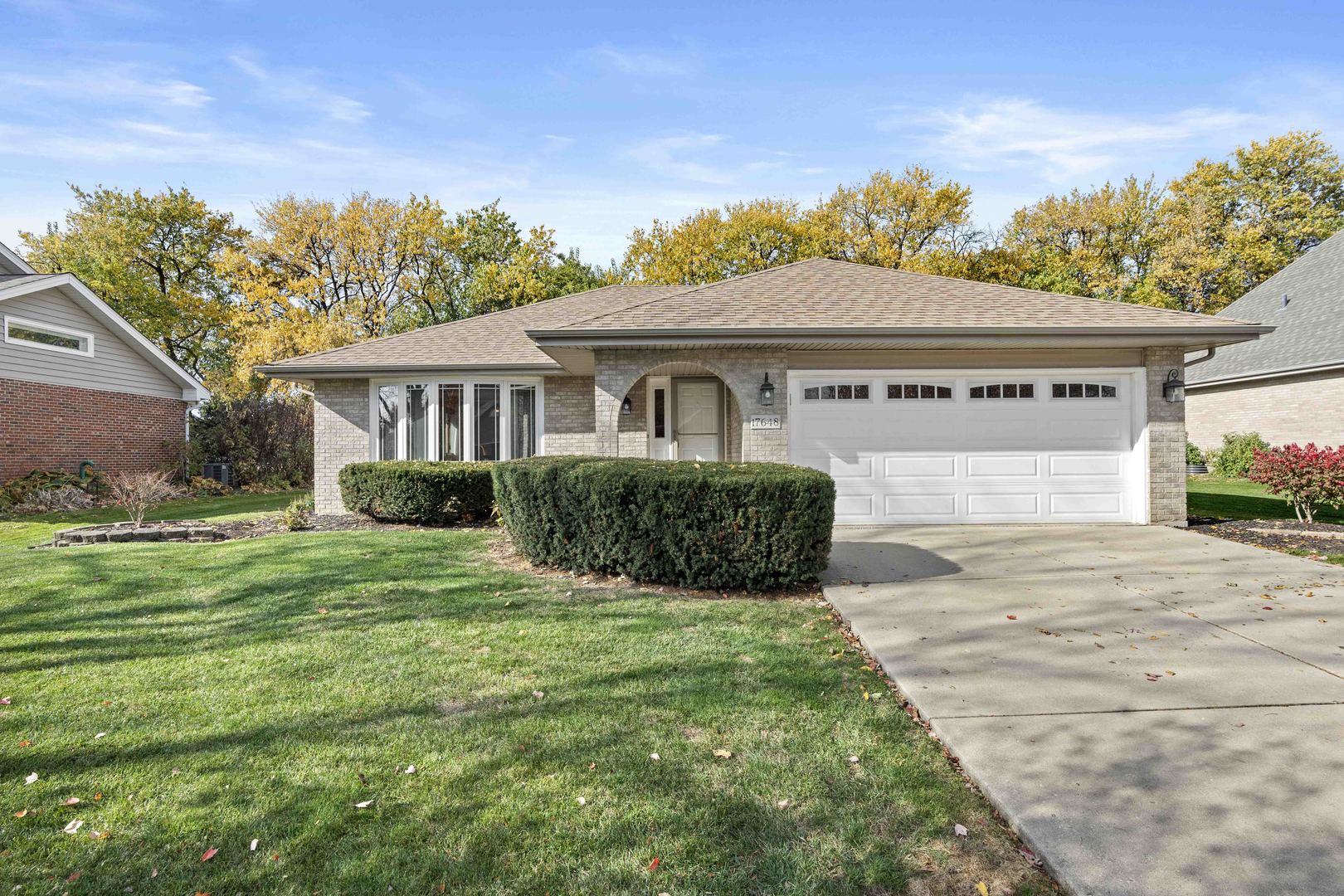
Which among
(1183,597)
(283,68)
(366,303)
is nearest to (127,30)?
(283,68)

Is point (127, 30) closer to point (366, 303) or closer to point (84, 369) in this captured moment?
point (84, 369)

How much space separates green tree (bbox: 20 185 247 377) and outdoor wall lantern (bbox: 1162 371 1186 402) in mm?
32010

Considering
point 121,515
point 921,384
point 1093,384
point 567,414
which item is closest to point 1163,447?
point 1093,384

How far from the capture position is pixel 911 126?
651 inches

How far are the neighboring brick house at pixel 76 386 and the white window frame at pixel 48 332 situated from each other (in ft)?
0.05

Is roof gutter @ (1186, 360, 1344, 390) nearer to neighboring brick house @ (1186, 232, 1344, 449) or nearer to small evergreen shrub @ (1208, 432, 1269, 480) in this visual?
neighboring brick house @ (1186, 232, 1344, 449)

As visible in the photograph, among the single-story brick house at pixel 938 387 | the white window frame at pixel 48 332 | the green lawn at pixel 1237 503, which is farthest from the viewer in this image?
the white window frame at pixel 48 332

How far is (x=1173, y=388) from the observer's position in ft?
31.0

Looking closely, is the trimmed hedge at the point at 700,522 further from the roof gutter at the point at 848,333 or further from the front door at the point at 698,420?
the front door at the point at 698,420

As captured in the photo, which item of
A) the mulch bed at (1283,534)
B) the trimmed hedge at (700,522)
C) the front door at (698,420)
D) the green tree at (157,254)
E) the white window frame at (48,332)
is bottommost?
the mulch bed at (1283,534)

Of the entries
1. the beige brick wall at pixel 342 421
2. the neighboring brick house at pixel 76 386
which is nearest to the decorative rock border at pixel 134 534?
the beige brick wall at pixel 342 421

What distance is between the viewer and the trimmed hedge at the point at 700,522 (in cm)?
579

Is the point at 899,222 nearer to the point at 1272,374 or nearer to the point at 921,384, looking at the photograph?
the point at 1272,374

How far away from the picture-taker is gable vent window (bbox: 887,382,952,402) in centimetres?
986
